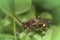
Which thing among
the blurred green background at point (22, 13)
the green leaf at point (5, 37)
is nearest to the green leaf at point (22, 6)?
the blurred green background at point (22, 13)

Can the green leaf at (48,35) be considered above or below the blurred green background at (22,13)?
below

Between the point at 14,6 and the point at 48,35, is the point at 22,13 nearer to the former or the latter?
the point at 14,6

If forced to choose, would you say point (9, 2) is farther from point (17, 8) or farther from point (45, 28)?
point (45, 28)

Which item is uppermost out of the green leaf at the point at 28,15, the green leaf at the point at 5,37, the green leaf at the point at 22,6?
the green leaf at the point at 22,6

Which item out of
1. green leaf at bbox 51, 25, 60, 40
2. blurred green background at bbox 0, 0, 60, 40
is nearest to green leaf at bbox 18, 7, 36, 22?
blurred green background at bbox 0, 0, 60, 40

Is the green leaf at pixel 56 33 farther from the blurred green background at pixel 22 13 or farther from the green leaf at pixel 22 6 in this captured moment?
the green leaf at pixel 22 6

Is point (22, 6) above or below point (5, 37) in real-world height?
above

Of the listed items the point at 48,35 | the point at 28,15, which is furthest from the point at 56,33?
the point at 28,15

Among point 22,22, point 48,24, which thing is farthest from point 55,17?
point 22,22

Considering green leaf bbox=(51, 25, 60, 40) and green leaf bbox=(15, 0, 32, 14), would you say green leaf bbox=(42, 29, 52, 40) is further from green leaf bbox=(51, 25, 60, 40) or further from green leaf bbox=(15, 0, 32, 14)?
green leaf bbox=(15, 0, 32, 14)

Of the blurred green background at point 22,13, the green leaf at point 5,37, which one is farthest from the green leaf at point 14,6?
the green leaf at point 5,37

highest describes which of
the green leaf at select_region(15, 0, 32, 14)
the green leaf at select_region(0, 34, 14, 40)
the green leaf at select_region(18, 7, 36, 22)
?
the green leaf at select_region(15, 0, 32, 14)
